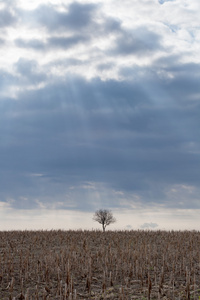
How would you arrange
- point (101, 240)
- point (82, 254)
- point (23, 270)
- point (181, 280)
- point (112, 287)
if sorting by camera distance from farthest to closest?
1. point (101, 240)
2. point (82, 254)
3. point (23, 270)
4. point (181, 280)
5. point (112, 287)

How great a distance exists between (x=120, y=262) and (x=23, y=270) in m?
4.83

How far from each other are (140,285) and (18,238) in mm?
19933

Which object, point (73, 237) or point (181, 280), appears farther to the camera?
point (73, 237)

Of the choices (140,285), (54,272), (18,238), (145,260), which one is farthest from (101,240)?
(140,285)

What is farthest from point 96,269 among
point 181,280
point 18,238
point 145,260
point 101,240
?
point 18,238

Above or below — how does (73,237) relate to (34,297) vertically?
above

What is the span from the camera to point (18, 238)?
1334 inches

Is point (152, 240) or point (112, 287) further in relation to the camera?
point (152, 240)

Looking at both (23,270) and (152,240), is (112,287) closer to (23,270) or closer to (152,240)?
(23,270)

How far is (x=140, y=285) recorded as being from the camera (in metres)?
16.1

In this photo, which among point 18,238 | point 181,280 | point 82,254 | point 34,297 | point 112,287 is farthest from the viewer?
point 18,238

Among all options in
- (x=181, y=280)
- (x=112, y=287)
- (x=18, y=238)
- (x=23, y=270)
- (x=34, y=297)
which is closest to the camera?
(x=34, y=297)

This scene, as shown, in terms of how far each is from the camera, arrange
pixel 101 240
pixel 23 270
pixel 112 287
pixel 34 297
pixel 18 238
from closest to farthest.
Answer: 1. pixel 34 297
2. pixel 112 287
3. pixel 23 270
4. pixel 101 240
5. pixel 18 238

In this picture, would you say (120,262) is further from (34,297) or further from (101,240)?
(101,240)
